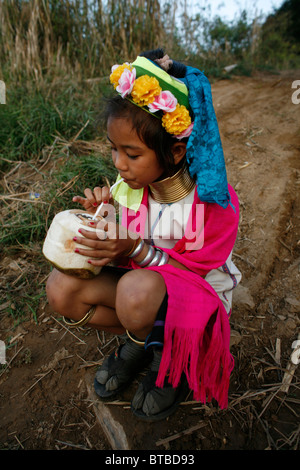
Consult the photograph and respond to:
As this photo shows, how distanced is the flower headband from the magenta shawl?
0.35m

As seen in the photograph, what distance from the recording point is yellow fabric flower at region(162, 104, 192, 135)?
134 centimetres

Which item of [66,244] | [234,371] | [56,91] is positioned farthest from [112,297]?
[56,91]

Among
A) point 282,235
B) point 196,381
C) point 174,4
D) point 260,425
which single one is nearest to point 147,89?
point 196,381

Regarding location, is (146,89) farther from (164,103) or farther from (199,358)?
(199,358)

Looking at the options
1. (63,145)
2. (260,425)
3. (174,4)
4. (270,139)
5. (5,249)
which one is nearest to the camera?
(260,425)

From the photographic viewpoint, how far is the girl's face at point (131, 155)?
1396 mm

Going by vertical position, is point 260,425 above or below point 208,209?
below

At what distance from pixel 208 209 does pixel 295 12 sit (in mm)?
12986

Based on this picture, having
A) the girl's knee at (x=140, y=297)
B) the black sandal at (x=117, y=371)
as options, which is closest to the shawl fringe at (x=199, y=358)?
the girl's knee at (x=140, y=297)

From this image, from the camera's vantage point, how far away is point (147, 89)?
4.27 feet

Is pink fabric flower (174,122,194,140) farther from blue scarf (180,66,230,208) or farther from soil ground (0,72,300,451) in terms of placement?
soil ground (0,72,300,451)

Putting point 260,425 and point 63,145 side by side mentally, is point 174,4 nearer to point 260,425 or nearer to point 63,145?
point 63,145

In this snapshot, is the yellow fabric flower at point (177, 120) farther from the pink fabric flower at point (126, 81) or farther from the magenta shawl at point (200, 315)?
A: the magenta shawl at point (200, 315)
